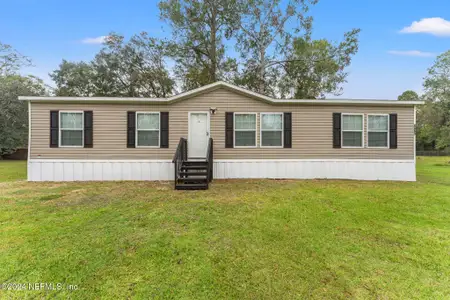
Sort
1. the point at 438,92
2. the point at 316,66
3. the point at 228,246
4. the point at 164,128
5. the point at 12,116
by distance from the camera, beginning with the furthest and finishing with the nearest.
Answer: the point at 438,92 < the point at 12,116 < the point at 316,66 < the point at 164,128 < the point at 228,246

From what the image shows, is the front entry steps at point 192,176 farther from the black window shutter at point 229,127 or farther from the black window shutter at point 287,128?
the black window shutter at point 287,128

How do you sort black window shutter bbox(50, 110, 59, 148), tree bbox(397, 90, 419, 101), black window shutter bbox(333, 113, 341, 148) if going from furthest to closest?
tree bbox(397, 90, 419, 101), black window shutter bbox(333, 113, 341, 148), black window shutter bbox(50, 110, 59, 148)

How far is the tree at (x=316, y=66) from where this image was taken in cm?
1426

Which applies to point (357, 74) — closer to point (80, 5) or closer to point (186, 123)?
point (186, 123)

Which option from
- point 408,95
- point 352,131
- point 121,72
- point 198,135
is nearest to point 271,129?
point 198,135

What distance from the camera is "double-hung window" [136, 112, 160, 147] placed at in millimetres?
7969

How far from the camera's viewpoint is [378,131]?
820cm

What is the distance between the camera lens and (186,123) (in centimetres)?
806

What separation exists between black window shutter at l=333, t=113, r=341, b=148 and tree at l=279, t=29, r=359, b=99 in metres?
7.97

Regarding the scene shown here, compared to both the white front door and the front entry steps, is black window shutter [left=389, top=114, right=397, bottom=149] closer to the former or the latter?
the white front door

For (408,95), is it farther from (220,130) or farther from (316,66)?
(220,130)

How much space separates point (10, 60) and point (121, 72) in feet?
36.3

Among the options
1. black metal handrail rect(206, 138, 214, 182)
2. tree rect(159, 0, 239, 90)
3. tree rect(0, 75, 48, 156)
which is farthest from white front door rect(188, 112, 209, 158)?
tree rect(0, 75, 48, 156)

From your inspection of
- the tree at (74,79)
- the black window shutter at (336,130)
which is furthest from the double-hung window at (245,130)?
the tree at (74,79)
